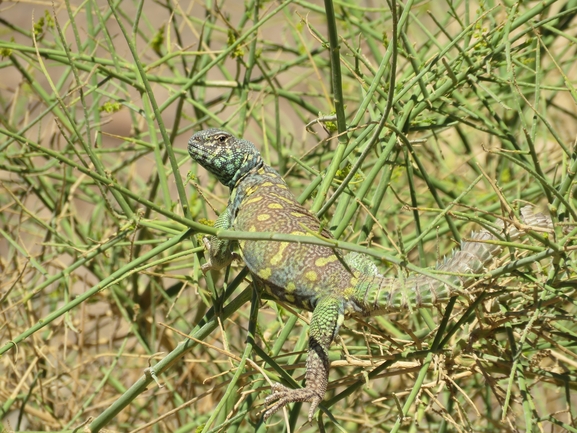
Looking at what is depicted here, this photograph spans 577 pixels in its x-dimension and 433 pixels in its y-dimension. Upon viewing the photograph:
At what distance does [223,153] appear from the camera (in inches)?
116

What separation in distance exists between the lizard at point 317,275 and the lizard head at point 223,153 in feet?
0.76

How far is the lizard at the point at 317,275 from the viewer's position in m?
2.25

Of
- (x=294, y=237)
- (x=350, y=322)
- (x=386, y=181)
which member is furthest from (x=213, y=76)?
(x=294, y=237)

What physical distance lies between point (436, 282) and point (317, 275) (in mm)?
408

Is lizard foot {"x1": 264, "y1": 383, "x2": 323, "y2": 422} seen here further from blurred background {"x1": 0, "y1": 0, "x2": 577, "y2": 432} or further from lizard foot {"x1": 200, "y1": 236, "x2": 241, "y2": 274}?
lizard foot {"x1": 200, "y1": 236, "x2": 241, "y2": 274}

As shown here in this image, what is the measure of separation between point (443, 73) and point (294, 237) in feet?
4.26

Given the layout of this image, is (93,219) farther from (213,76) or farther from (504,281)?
(213,76)

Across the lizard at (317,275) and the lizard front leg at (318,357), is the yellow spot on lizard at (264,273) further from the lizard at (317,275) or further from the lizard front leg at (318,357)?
the lizard front leg at (318,357)

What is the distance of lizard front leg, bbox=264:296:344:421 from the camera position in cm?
233

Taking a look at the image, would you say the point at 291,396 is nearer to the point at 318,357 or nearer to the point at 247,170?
the point at 318,357

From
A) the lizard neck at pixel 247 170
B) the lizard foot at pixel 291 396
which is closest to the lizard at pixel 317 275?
the lizard foot at pixel 291 396

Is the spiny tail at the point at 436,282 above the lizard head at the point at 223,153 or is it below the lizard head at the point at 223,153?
below

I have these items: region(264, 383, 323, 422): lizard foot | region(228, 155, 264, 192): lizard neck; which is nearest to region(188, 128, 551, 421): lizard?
region(264, 383, 323, 422): lizard foot

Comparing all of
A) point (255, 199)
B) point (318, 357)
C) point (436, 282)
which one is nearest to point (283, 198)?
point (255, 199)
